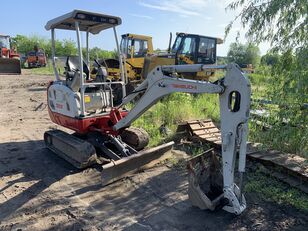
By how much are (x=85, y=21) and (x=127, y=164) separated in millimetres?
2676

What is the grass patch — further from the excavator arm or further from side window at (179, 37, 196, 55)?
side window at (179, 37, 196, 55)

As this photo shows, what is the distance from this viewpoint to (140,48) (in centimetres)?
1507

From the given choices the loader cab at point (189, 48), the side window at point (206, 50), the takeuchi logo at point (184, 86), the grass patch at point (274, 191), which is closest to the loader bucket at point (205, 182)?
the grass patch at point (274, 191)

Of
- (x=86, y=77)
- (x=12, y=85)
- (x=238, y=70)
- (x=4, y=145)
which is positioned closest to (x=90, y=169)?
(x=86, y=77)

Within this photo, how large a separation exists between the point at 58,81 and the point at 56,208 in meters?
2.76

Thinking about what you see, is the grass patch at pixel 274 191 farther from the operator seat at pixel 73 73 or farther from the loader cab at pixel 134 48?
the loader cab at pixel 134 48

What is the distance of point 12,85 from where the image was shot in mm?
16484

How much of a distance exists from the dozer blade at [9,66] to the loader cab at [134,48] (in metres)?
9.73

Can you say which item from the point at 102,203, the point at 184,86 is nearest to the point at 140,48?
the point at 184,86

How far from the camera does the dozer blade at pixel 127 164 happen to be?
15.8 ft

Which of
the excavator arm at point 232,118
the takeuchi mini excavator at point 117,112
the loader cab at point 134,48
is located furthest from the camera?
the loader cab at point 134,48

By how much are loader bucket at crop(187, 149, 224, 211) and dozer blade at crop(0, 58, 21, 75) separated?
19353 millimetres

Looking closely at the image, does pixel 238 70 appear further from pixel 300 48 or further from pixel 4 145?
pixel 4 145

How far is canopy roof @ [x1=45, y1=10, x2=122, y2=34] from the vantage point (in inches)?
209
